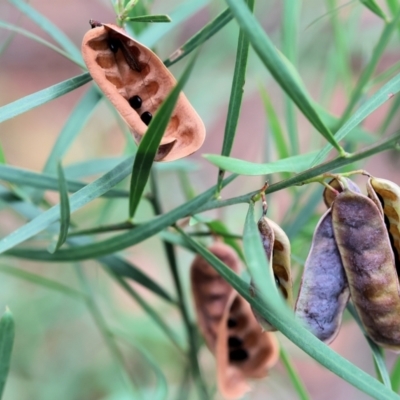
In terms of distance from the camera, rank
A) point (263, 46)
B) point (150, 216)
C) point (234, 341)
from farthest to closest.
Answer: point (150, 216) < point (234, 341) < point (263, 46)

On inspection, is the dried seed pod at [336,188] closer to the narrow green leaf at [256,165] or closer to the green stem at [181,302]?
the narrow green leaf at [256,165]

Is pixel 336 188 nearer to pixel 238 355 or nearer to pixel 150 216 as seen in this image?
pixel 238 355

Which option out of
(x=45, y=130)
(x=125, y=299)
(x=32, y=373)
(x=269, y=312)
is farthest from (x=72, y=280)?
(x=269, y=312)

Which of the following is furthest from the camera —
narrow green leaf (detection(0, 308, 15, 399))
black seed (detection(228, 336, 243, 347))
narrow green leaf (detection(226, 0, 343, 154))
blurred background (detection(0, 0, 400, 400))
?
blurred background (detection(0, 0, 400, 400))

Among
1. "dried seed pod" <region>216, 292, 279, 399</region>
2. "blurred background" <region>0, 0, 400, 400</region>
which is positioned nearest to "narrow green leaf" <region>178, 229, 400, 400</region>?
"dried seed pod" <region>216, 292, 279, 399</region>

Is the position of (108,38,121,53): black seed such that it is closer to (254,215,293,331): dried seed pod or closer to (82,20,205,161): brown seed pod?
(82,20,205,161): brown seed pod

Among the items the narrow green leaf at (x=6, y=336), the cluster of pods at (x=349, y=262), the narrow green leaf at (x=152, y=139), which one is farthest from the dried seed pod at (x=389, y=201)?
the narrow green leaf at (x=6, y=336)

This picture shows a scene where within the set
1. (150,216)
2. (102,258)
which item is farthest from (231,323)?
(150,216)
